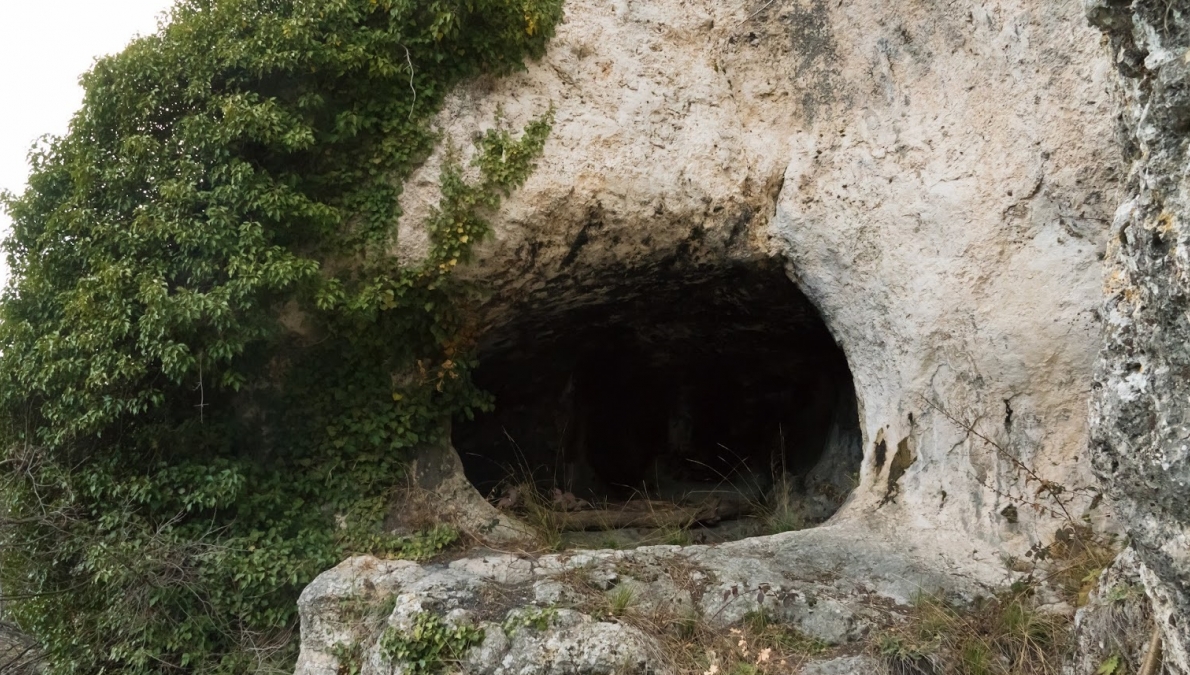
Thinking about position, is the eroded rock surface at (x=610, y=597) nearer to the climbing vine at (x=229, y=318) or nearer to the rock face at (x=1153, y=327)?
the climbing vine at (x=229, y=318)

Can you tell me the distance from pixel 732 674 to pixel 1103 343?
91.0 inches

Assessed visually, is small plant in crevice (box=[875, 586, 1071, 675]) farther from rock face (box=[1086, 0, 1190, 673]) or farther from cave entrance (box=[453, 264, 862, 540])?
cave entrance (box=[453, 264, 862, 540])

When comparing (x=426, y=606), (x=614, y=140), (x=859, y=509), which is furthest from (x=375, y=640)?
(x=614, y=140)

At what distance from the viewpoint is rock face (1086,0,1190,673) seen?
2.79 m

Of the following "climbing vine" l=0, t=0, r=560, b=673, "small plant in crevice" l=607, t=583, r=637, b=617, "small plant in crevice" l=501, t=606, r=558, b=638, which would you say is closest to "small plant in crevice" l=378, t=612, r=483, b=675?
"small plant in crevice" l=501, t=606, r=558, b=638

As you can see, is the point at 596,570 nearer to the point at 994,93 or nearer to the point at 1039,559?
the point at 1039,559

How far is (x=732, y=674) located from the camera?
4375 mm

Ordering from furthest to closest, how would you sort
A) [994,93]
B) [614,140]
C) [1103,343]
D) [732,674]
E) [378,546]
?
1. [614,140]
2. [378,546]
3. [994,93]
4. [732,674]
5. [1103,343]

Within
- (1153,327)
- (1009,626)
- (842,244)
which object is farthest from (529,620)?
(842,244)

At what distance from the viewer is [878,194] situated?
5852mm

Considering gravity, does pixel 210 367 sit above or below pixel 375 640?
above

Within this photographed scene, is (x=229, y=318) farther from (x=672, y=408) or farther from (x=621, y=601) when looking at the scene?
(x=672, y=408)

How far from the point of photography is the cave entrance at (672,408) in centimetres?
725

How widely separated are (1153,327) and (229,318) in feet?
15.2
